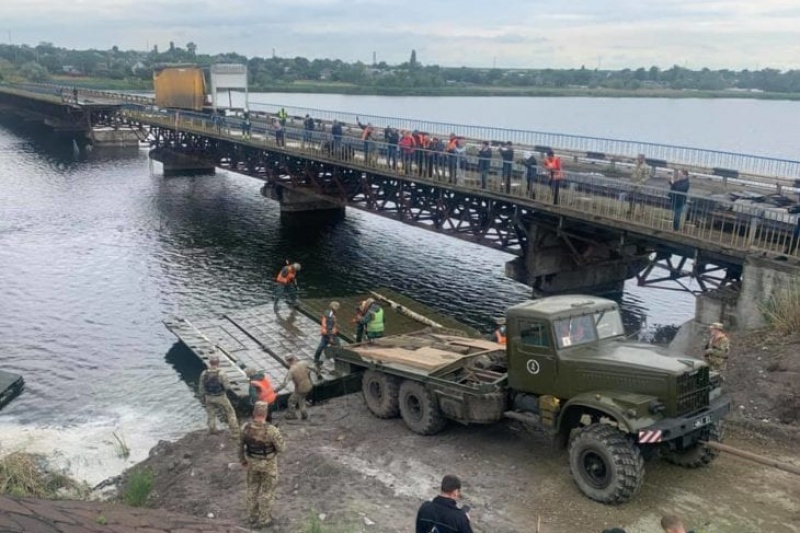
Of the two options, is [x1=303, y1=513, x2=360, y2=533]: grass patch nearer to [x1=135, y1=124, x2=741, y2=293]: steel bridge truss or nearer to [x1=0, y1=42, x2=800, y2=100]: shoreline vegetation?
[x1=135, y1=124, x2=741, y2=293]: steel bridge truss

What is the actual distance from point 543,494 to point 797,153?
67212 mm

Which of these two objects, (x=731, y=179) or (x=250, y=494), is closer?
(x=250, y=494)

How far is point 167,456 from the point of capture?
12766mm

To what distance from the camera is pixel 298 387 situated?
1421cm

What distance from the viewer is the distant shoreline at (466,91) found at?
545 feet

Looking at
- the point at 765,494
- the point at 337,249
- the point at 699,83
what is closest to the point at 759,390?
the point at 765,494

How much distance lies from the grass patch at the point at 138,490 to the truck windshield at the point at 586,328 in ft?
21.4

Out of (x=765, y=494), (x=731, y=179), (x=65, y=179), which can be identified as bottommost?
(x=65, y=179)

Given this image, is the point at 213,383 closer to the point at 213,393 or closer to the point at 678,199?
the point at 213,393

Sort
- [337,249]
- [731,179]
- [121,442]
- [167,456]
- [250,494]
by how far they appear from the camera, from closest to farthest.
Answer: [250,494] → [167,456] → [121,442] → [731,179] → [337,249]

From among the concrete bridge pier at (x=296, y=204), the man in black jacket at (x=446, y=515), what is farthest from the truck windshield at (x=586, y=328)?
the concrete bridge pier at (x=296, y=204)

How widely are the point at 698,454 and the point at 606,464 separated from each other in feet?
6.19

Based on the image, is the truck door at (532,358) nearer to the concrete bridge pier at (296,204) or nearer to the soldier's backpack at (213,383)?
the soldier's backpack at (213,383)

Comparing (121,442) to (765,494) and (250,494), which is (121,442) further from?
(765,494)
